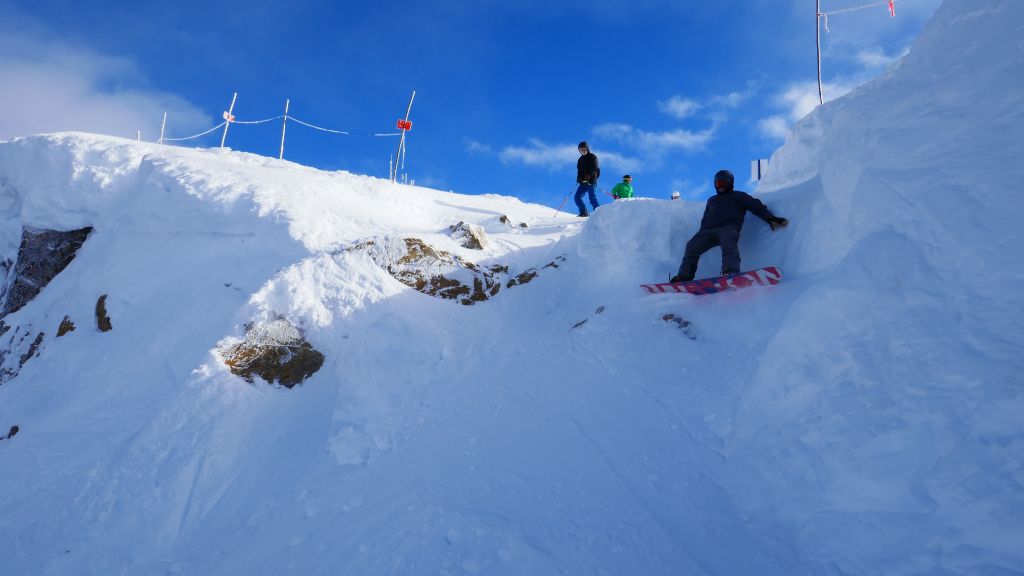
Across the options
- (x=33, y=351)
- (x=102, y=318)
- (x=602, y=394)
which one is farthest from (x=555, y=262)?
(x=33, y=351)

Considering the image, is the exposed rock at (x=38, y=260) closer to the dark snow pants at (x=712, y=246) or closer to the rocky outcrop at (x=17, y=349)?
the rocky outcrop at (x=17, y=349)

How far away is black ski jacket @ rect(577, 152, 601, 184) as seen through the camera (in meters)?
12.7

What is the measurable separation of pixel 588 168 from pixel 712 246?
6.58 metres

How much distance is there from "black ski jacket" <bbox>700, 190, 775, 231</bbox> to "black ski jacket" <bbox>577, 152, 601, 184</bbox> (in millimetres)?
6249

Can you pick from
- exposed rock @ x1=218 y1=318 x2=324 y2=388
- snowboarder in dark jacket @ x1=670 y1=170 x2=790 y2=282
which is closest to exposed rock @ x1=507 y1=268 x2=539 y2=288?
snowboarder in dark jacket @ x1=670 y1=170 x2=790 y2=282

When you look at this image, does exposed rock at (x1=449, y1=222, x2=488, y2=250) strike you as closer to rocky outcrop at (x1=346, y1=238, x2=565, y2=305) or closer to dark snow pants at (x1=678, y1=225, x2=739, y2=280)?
rocky outcrop at (x1=346, y1=238, x2=565, y2=305)

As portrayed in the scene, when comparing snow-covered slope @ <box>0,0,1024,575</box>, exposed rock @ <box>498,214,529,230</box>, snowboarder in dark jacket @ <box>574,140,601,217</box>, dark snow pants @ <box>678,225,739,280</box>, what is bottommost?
snow-covered slope @ <box>0,0,1024,575</box>

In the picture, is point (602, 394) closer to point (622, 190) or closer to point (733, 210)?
point (733, 210)

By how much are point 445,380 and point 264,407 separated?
247cm

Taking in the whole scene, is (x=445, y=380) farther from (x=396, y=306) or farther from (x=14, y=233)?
(x=14, y=233)

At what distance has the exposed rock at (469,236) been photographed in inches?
400

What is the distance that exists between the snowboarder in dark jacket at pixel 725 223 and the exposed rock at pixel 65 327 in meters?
10.4

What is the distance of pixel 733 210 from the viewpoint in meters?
6.62

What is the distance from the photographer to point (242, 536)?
15.5 ft
